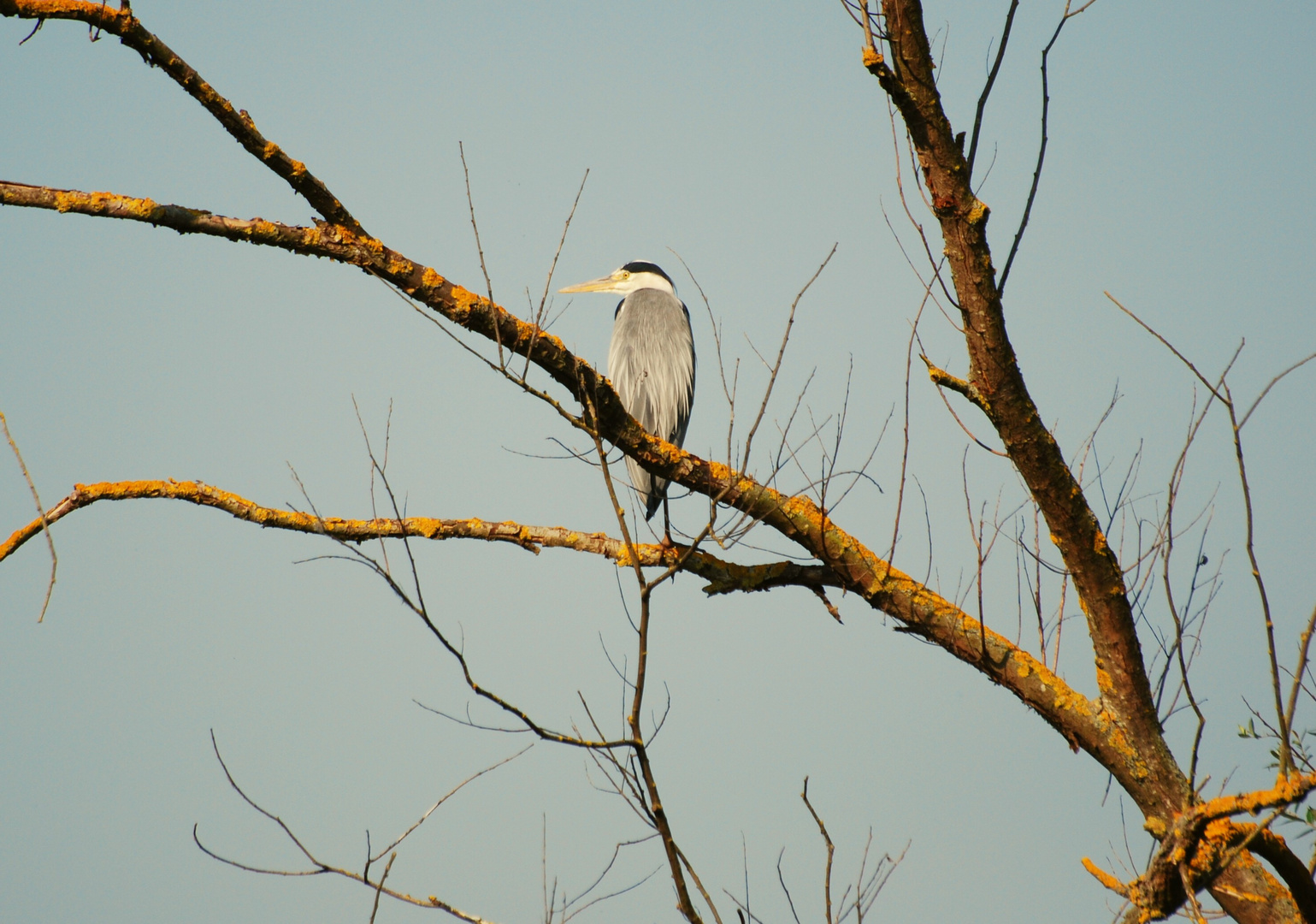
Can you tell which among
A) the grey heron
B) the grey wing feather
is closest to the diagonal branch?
the grey heron

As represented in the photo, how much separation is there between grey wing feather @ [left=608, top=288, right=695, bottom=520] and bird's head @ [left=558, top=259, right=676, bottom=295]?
79 centimetres

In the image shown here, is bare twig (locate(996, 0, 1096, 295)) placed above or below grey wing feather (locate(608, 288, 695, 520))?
below

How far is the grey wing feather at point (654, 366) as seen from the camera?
545 centimetres

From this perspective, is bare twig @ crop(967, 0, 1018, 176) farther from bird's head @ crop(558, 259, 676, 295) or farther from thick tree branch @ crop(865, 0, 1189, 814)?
bird's head @ crop(558, 259, 676, 295)

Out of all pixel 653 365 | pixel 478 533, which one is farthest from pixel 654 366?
pixel 478 533

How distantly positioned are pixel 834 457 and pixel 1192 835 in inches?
55.6

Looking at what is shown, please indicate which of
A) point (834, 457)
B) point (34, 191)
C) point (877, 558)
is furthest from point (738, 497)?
point (34, 191)

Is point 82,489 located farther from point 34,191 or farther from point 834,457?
point 834,457

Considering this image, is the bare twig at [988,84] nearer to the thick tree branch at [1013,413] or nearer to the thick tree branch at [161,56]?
the thick tree branch at [1013,413]

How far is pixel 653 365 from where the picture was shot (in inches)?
223

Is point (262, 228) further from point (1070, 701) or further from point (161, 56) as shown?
point (1070, 701)

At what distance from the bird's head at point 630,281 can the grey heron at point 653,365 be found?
0.58 meters

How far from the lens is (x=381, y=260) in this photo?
2338 millimetres

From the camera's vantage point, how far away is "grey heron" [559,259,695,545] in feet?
17.8
